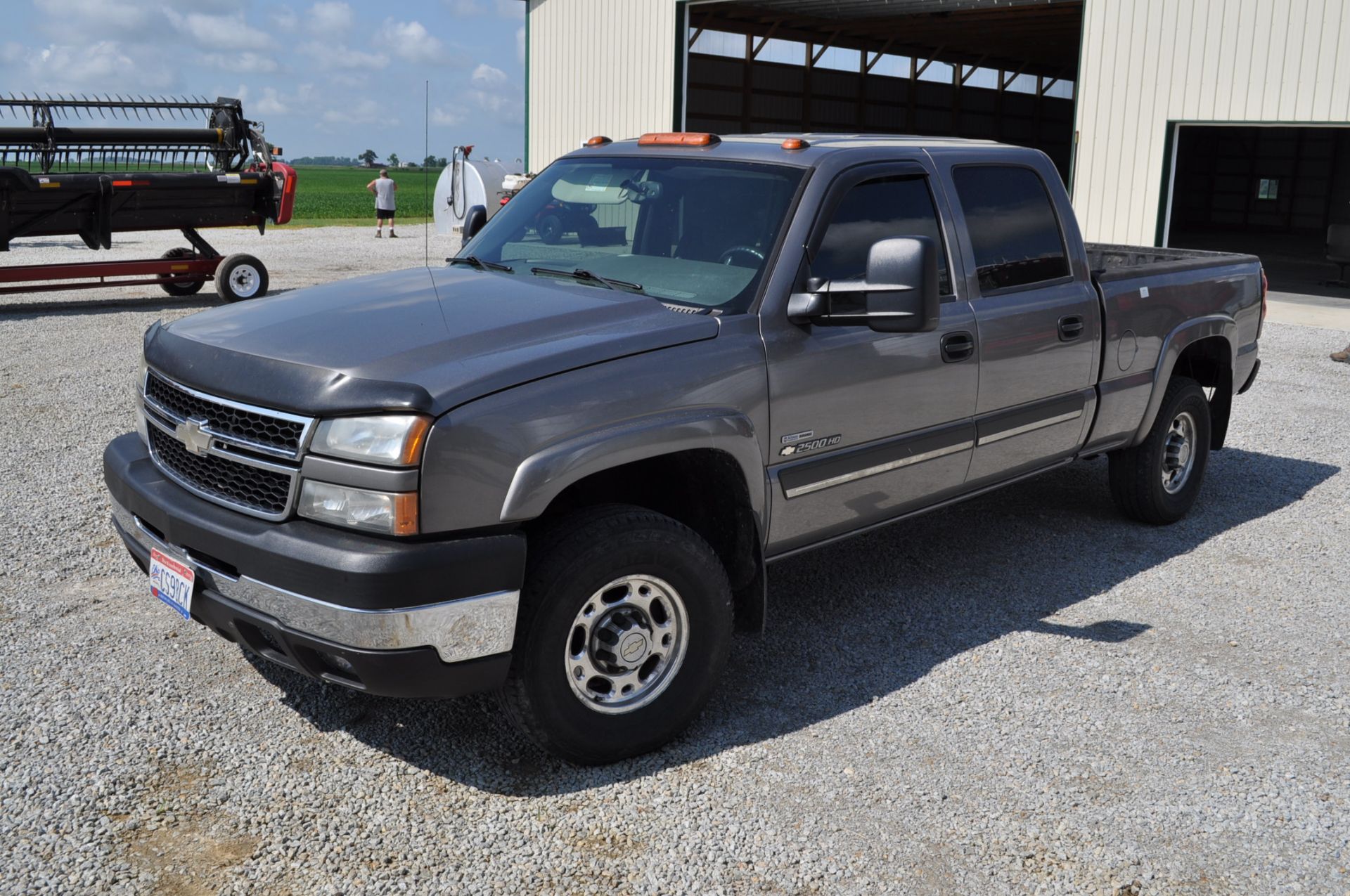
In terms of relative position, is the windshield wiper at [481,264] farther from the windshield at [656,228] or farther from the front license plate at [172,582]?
the front license plate at [172,582]

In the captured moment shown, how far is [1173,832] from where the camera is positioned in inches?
135

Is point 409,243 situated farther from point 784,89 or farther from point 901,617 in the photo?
point 901,617

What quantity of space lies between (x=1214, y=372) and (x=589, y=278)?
4.11 meters

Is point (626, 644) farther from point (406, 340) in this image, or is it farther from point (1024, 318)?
point (1024, 318)

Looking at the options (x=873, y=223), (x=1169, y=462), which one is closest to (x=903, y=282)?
(x=873, y=223)

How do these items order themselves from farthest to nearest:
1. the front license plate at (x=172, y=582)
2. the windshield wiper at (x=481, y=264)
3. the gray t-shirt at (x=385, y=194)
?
the gray t-shirt at (x=385, y=194) < the windshield wiper at (x=481, y=264) < the front license plate at (x=172, y=582)

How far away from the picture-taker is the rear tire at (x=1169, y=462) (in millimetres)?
6234

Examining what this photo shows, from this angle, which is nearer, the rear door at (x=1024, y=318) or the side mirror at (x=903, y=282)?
the side mirror at (x=903, y=282)

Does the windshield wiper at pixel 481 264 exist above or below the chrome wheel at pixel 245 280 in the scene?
above

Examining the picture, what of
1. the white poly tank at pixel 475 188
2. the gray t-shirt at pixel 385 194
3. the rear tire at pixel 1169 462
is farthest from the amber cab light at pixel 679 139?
the gray t-shirt at pixel 385 194

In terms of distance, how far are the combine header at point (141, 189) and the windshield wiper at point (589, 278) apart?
433 inches

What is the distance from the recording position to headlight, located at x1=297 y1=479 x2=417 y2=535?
3.16m

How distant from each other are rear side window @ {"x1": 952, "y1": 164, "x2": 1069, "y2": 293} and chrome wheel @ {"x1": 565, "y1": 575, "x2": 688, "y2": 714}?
80.9 inches

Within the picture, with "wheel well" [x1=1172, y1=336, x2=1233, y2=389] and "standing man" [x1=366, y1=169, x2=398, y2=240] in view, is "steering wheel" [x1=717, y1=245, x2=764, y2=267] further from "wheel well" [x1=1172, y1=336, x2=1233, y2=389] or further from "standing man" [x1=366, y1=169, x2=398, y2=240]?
"standing man" [x1=366, y1=169, x2=398, y2=240]
